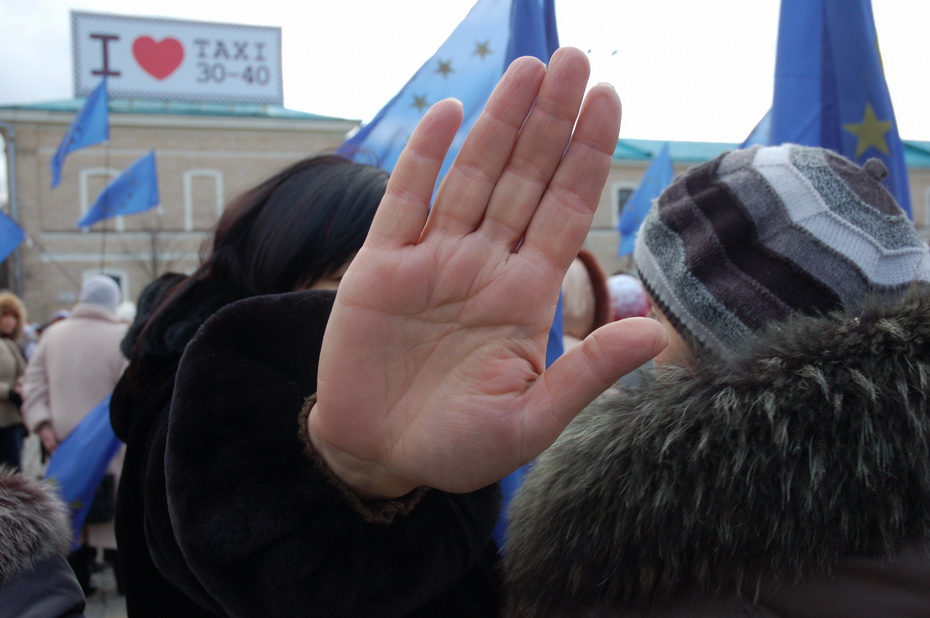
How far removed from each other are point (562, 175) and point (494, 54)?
5.40ft

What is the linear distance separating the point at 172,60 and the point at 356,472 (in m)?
28.4

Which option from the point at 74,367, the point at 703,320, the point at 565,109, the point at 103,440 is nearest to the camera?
the point at 565,109

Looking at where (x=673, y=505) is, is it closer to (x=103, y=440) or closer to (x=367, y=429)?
(x=367, y=429)

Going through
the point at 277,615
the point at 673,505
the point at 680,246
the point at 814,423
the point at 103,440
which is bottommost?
the point at 103,440

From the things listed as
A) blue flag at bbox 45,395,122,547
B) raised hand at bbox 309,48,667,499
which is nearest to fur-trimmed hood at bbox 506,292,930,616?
raised hand at bbox 309,48,667,499

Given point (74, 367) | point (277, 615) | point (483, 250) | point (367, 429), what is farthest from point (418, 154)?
point (74, 367)

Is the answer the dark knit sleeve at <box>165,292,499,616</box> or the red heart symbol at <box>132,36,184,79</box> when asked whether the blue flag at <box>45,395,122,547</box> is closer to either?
the dark knit sleeve at <box>165,292,499,616</box>

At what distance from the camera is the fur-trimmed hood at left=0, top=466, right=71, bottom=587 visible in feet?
3.50

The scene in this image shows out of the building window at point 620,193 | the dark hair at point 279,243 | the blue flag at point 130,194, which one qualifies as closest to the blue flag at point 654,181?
the dark hair at point 279,243

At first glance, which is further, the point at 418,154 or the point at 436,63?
the point at 436,63

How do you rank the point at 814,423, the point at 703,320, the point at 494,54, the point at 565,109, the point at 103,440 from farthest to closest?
the point at 103,440 < the point at 494,54 < the point at 703,320 < the point at 565,109 < the point at 814,423

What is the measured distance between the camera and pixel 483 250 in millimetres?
949

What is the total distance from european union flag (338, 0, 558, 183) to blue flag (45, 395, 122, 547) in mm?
1755

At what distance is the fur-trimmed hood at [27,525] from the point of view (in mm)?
1065
